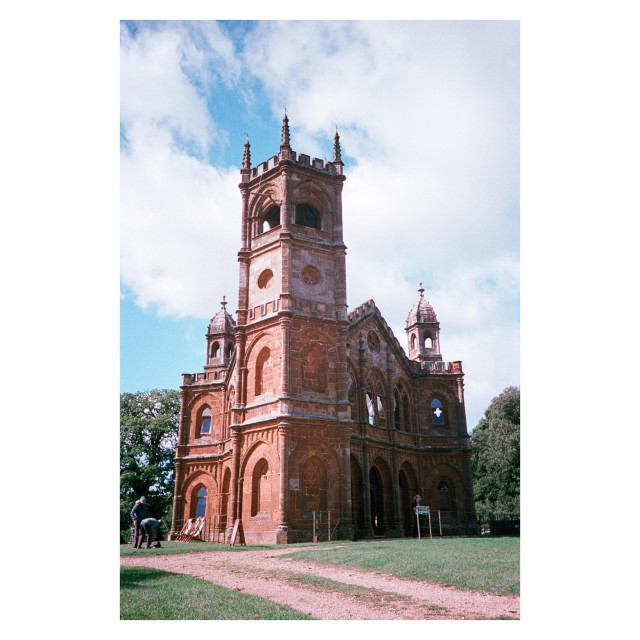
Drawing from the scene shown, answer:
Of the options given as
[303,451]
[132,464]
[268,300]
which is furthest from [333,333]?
[132,464]

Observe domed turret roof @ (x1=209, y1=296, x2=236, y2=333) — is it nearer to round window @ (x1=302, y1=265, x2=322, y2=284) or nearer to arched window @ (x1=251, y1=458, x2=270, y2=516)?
round window @ (x1=302, y1=265, x2=322, y2=284)

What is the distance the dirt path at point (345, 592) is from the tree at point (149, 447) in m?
20.0

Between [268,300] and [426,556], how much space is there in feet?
54.1

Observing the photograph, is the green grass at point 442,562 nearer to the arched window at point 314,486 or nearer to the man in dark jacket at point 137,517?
the man in dark jacket at point 137,517

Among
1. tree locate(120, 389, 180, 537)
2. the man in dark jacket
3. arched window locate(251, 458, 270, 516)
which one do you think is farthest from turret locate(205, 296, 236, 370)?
the man in dark jacket

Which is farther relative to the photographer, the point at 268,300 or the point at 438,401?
the point at 438,401

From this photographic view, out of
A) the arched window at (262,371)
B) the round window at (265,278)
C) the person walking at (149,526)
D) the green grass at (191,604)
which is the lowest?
the person walking at (149,526)

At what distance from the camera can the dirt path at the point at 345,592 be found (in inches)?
373

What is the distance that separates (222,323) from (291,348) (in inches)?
671

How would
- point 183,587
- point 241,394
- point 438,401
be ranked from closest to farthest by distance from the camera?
point 183,587, point 241,394, point 438,401

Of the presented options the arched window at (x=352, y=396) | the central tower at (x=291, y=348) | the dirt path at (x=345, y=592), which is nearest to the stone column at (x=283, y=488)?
the central tower at (x=291, y=348)

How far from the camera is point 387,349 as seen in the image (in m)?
37.3

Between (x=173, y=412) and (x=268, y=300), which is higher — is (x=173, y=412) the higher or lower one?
the lower one
